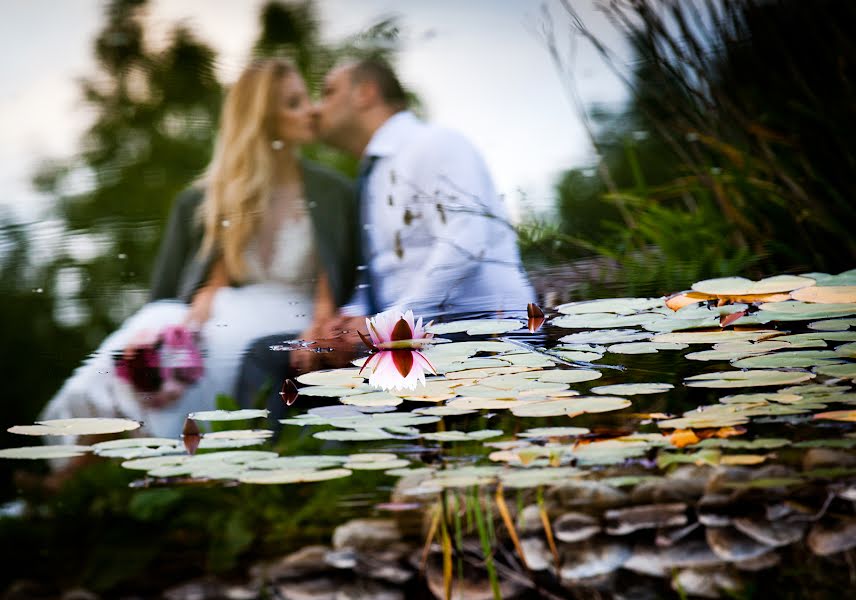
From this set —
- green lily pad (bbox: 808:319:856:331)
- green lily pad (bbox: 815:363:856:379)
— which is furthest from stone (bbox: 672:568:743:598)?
green lily pad (bbox: 808:319:856:331)

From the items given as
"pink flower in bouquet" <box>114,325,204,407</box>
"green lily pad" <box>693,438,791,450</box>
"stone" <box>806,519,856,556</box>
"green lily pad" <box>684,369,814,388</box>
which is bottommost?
"stone" <box>806,519,856,556</box>

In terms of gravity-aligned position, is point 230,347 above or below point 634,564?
above

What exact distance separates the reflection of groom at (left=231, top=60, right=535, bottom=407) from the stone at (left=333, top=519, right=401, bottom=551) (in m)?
1.42

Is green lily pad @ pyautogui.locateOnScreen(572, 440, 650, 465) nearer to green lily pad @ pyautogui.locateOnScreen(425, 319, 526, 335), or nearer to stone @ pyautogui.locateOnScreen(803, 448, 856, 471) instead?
stone @ pyautogui.locateOnScreen(803, 448, 856, 471)

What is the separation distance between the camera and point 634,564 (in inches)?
42.8

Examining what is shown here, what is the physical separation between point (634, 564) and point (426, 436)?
0.33 metres

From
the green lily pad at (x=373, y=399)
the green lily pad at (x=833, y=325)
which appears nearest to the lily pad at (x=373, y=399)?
the green lily pad at (x=373, y=399)

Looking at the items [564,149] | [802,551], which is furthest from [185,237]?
[802,551]

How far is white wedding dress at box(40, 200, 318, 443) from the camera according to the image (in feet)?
5.78

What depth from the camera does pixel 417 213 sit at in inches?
112

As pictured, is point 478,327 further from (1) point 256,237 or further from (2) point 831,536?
(1) point 256,237

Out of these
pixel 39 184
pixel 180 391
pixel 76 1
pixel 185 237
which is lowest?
pixel 180 391

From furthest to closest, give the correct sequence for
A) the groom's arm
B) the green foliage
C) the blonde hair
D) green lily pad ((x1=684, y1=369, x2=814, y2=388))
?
1. the blonde hair
2. the groom's arm
3. the green foliage
4. green lily pad ((x1=684, y1=369, x2=814, y2=388))

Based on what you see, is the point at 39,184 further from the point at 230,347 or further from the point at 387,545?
the point at 387,545
